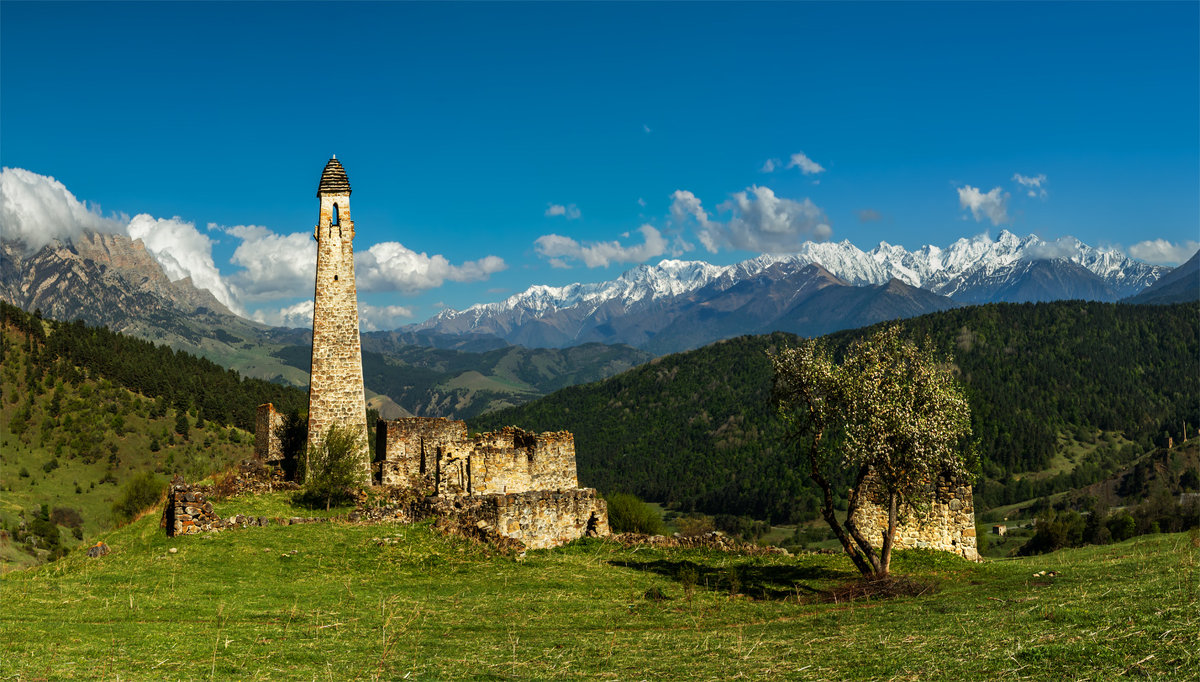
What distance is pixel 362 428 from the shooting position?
36875mm

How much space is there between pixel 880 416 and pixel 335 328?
25946 mm

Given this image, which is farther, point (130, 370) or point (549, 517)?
point (130, 370)

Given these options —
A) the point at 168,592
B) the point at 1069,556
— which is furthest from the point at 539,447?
the point at 1069,556

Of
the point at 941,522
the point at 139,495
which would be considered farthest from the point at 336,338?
the point at 139,495

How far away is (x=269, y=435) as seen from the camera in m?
→ 40.3

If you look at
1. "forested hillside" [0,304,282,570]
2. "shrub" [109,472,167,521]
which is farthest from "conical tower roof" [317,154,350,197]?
"forested hillside" [0,304,282,570]

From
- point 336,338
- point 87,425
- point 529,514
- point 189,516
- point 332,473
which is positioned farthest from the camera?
point 87,425

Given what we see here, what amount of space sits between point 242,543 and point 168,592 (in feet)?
18.2

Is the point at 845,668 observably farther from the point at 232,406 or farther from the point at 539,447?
the point at 232,406

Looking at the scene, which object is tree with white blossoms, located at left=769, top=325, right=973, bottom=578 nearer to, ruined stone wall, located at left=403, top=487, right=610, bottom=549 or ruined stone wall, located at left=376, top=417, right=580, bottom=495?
ruined stone wall, located at left=403, top=487, right=610, bottom=549

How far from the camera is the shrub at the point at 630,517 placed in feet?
213

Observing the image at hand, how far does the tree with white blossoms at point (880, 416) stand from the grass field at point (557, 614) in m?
2.91

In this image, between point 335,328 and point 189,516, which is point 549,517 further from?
point 335,328

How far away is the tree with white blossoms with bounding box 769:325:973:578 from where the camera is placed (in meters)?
21.9
